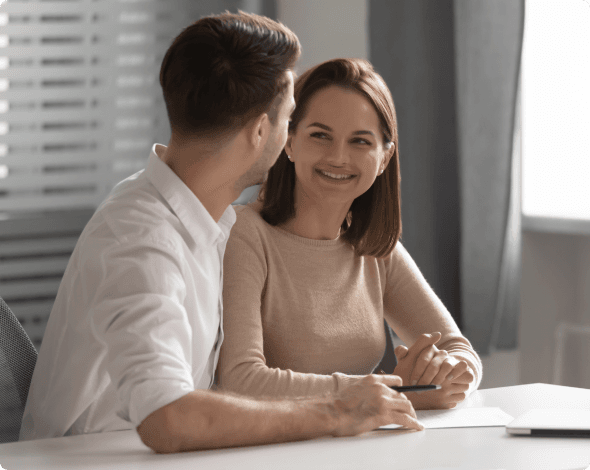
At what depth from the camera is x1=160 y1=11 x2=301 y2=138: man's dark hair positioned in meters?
1.21

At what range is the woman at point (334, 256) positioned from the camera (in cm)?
157

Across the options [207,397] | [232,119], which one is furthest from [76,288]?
[232,119]

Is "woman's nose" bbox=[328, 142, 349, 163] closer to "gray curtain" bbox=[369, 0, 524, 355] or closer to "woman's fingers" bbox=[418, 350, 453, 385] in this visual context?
"woman's fingers" bbox=[418, 350, 453, 385]

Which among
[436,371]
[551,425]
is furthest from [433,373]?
[551,425]

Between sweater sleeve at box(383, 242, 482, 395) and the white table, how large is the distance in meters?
0.50

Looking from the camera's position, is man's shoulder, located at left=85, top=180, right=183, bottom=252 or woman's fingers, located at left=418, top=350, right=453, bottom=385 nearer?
man's shoulder, located at left=85, top=180, right=183, bottom=252

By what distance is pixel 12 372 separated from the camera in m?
1.32

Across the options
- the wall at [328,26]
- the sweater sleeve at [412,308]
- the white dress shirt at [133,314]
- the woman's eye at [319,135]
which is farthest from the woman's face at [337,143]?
the wall at [328,26]

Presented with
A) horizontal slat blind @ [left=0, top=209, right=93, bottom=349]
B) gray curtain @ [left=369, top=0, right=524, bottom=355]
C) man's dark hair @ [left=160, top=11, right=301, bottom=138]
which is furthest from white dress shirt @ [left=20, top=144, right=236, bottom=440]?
horizontal slat blind @ [left=0, top=209, right=93, bottom=349]

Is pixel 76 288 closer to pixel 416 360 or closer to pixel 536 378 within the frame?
pixel 416 360

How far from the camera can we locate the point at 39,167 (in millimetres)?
3131

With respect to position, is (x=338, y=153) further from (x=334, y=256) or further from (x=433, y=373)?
(x=433, y=373)

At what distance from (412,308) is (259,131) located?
27.0 inches

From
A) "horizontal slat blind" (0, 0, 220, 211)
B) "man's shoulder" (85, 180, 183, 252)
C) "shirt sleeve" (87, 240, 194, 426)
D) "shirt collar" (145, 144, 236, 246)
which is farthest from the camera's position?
"horizontal slat blind" (0, 0, 220, 211)
